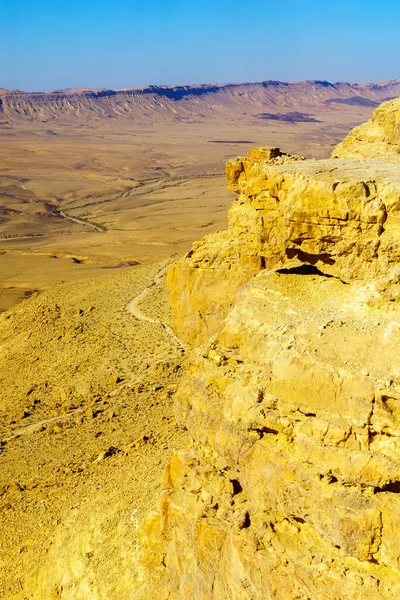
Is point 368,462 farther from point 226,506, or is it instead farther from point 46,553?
point 46,553

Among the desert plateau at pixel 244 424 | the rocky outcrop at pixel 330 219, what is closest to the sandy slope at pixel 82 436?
the desert plateau at pixel 244 424

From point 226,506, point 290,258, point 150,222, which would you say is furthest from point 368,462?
point 150,222

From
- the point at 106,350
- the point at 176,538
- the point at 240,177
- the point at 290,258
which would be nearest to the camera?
the point at 176,538

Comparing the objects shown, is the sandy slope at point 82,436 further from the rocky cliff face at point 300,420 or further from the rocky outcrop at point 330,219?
the rocky outcrop at point 330,219

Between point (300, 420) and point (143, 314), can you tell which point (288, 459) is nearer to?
point (300, 420)

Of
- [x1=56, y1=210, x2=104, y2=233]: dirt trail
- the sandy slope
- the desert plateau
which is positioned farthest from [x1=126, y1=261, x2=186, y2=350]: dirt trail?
[x1=56, y1=210, x2=104, y2=233]: dirt trail

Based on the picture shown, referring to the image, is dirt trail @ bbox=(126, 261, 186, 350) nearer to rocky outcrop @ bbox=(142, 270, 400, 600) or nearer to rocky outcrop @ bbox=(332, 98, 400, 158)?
rocky outcrop @ bbox=(332, 98, 400, 158)

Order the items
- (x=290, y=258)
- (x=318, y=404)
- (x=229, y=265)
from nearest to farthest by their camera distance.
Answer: (x=318, y=404)
(x=290, y=258)
(x=229, y=265)
